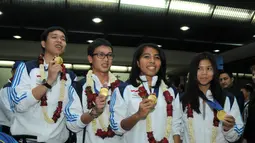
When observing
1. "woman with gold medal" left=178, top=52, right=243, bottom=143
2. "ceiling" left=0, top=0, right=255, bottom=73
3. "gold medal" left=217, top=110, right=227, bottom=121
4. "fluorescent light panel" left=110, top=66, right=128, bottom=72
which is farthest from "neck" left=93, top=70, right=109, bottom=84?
"fluorescent light panel" left=110, top=66, right=128, bottom=72

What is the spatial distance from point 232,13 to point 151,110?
14.5ft

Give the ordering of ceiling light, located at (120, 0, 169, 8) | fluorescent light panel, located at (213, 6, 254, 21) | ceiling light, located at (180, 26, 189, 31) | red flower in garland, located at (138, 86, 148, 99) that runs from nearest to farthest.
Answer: red flower in garland, located at (138, 86, 148, 99)
ceiling light, located at (120, 0, 169, 8)
fluorescent light panel, located at (213, 6, 254, 21)
ceiling light, located at (180, 26, 189, 31)

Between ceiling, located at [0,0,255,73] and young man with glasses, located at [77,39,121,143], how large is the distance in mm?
2819

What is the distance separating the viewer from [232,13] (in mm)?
5844

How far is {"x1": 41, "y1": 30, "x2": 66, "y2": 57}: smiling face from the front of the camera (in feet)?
9.05

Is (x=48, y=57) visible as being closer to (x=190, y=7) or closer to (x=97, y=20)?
(x=97, y=20)

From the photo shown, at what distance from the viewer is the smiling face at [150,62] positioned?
2479 mm

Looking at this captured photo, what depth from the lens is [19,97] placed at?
239cm

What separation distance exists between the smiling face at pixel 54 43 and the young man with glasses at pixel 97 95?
1.06ft

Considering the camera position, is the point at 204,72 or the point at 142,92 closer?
the point at 142,92

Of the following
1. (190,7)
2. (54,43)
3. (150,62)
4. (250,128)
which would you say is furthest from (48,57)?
(190,7)

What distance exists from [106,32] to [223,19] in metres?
3.01

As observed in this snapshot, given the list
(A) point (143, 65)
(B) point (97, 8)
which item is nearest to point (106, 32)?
(B) point (97, 8)

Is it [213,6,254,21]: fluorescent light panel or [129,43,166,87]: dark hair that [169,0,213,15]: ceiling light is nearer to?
[213,6,254,21]: fluorescent light panel
